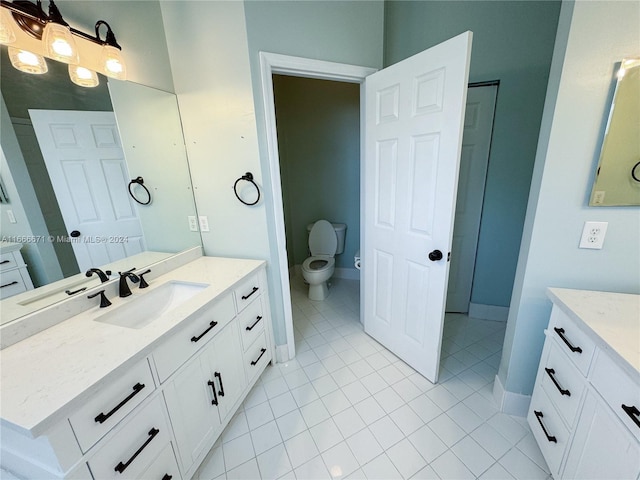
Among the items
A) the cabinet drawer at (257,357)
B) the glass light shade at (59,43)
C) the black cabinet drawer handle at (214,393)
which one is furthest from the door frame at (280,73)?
the glass light shade at (59,43)

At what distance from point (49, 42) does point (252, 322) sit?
5.11 ft

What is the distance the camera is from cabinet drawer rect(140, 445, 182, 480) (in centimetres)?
95

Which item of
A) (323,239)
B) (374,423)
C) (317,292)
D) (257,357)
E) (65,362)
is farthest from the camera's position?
(323,239)

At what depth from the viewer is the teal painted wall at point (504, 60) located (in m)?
1.74

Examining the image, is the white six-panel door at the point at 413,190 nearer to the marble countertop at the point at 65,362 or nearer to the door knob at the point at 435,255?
the door knob at the point at 435,255

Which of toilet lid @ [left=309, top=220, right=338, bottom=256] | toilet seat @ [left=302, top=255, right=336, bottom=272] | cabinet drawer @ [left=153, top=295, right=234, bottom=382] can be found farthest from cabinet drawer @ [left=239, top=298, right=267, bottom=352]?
toilet lid @ [left=309, top=220, right=338, bottom=256]

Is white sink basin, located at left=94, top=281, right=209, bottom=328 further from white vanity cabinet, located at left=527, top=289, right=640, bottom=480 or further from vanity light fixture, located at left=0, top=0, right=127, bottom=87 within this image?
white vanity cabinet, located at left=527, top=289, right=640, bottom=480

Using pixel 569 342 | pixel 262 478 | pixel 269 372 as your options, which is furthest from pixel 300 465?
pixel 569 342

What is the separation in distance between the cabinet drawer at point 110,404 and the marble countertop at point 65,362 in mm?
40

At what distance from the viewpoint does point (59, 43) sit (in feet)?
3.38

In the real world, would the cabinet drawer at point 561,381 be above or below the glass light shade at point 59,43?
below

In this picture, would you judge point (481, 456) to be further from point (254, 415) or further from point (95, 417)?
point (95, 417)

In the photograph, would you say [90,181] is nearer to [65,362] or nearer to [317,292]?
[65,362]

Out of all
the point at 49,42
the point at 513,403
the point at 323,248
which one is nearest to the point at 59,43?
the point at 49,42
